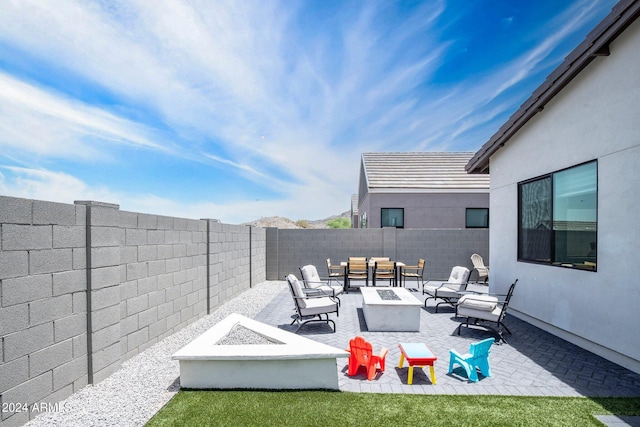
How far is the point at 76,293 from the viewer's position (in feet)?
11.5

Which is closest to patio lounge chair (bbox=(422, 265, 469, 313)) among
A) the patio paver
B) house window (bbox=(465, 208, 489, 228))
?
the patio paver

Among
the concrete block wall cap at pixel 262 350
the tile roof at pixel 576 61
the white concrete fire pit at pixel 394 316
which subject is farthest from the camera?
the white concrete fire pit at pixel 394 316

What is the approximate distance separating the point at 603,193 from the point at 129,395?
7.27 m

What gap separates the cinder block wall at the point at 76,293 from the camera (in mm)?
2805

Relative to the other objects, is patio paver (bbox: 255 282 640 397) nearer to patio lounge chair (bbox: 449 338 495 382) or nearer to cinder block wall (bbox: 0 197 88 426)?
patio lounge chair (bbox: 449 338 495 382)

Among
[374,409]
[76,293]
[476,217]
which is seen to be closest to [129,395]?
[76,293]

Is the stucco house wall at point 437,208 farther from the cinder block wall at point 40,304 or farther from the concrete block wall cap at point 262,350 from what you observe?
the cinder block wall at point 40,304

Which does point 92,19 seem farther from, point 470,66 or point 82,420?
point 470,66

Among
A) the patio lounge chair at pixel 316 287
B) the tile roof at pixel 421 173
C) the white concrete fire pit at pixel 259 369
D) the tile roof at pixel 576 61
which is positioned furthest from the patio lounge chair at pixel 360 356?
the tile roof at pixel 421 173

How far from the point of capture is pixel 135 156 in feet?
44.9

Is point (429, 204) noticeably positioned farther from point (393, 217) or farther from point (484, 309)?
point (484, 309)

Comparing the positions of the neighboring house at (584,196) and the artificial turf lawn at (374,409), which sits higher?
the neighboring house at (584,196)

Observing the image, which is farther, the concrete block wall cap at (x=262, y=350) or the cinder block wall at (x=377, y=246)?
the cinder block wall at (x=377, y=246)

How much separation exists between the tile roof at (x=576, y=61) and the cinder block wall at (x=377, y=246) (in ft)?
17.2
